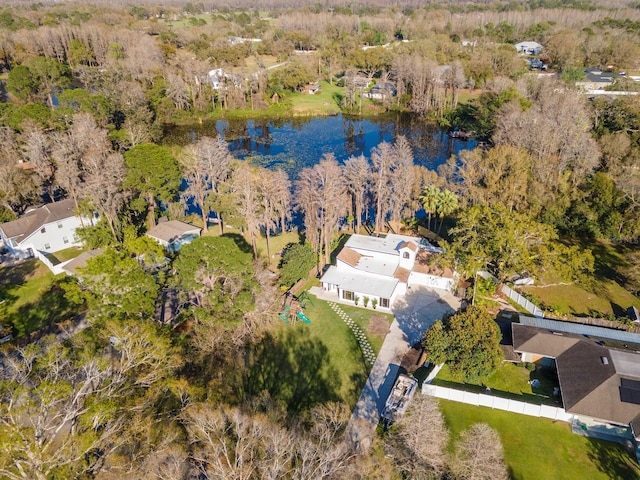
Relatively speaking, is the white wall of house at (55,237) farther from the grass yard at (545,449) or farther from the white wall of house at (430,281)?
the grass yard at (545,449)

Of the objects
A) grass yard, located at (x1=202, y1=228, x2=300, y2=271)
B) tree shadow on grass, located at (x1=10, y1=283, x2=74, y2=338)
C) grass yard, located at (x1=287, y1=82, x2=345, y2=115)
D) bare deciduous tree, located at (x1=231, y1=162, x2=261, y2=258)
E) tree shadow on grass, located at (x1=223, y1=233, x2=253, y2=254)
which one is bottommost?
grass yard, located at (x1=202, y1=228, x2=300, y2=271)

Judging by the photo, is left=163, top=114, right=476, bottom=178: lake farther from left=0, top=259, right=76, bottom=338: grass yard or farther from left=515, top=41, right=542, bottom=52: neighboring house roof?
left=515, top=41, right=542, bottom=52: neighboring house roof

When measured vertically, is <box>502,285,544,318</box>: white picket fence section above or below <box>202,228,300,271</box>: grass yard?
below

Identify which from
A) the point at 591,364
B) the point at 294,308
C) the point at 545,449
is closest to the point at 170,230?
the point at 294,308

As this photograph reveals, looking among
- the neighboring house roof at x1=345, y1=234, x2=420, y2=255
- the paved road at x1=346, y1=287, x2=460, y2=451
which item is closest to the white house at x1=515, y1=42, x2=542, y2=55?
the neighboring house roof at x1=345, y1=234, x2=420, y2=255

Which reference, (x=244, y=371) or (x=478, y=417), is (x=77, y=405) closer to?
(x=244, y=371)

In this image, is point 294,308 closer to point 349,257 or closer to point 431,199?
point 349,257

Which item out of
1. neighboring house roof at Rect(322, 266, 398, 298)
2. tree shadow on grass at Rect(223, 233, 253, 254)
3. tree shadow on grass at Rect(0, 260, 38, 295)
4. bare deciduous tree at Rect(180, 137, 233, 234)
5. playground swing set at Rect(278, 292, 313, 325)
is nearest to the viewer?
playground swing set at Rect(278, 292, 313, 325)

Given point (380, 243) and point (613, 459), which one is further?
point (380, 243)
